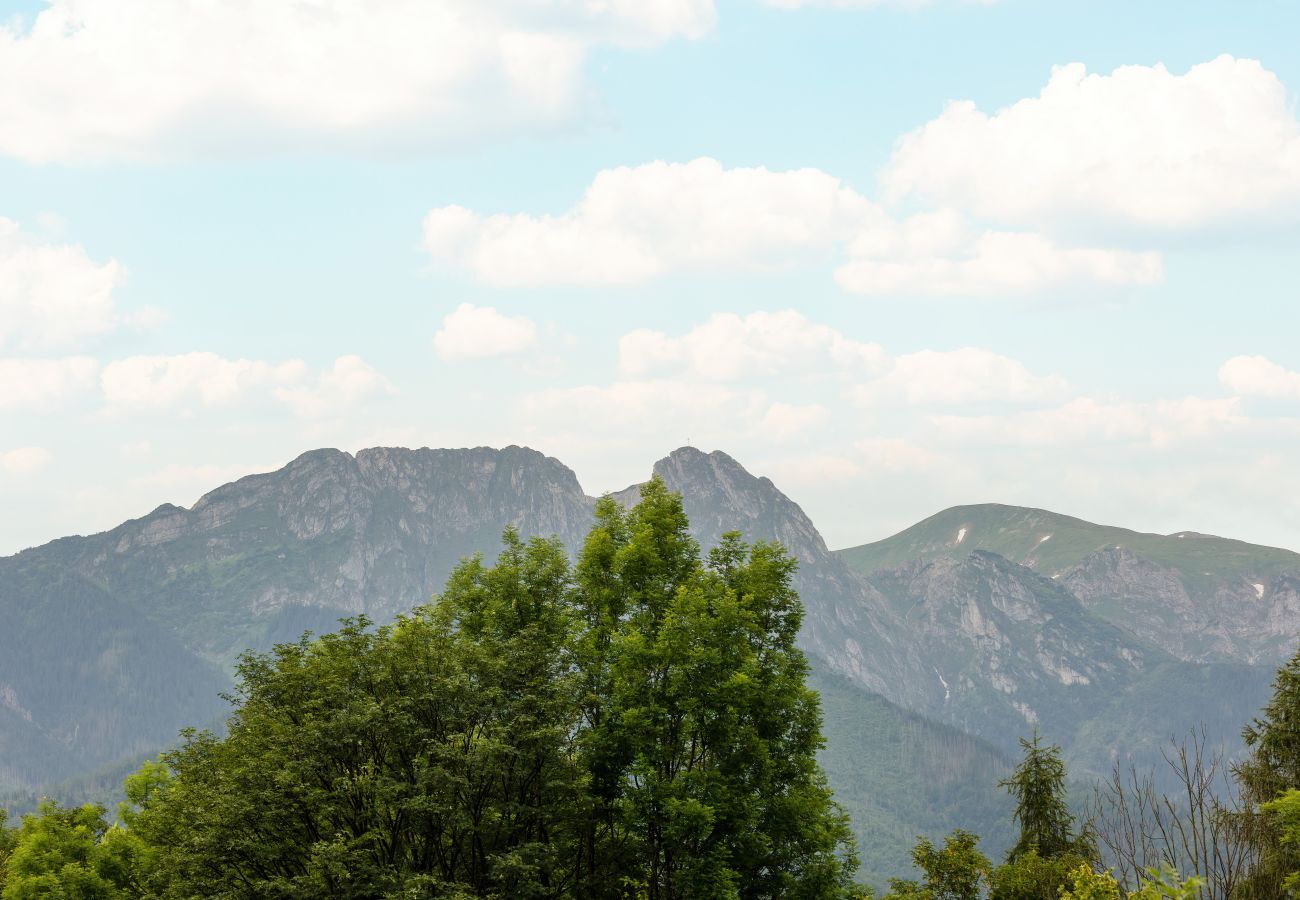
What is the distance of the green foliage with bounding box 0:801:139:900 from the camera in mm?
53750

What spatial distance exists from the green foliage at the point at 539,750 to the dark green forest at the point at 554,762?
0.38 feet

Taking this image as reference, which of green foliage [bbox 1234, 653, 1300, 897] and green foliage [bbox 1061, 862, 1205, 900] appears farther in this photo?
green foliage [bbox 1234, 653, 1300, 897]

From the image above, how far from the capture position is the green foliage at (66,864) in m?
53.8

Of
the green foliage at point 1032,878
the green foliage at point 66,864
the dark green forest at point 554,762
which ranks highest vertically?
the dark green forest at point 554,762

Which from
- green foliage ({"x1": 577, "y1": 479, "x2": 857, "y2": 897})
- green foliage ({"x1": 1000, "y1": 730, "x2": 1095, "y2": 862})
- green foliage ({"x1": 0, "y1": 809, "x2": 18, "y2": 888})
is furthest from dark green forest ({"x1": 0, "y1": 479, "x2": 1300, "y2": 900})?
green foliage ({"x1": 0, "y1": 809, "x2": 18, "y2": 888})

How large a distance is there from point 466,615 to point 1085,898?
25589 mm

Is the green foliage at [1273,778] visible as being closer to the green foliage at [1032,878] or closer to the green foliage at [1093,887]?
the green foliage at [1032,878]

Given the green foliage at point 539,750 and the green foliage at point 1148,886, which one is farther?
the green foliage at point 539,750

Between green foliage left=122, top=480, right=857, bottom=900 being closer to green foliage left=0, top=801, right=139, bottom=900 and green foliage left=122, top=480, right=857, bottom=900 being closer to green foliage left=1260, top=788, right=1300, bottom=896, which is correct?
green foliage left=0, top=801, right=139, bottom=900

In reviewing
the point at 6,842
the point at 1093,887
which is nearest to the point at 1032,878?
the point at 1093,887

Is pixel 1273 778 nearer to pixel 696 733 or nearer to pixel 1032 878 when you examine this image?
pixel 1032 878

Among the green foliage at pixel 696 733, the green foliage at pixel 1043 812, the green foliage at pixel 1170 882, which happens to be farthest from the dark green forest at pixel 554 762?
the green foliage at pixel 1170 882

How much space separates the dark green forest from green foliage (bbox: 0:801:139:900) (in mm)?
189

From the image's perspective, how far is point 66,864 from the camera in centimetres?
5634
